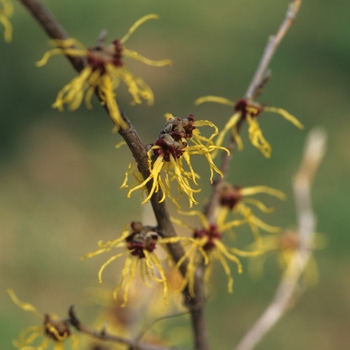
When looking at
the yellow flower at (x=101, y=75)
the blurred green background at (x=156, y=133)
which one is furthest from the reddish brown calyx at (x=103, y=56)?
the blurred green background at (x=156, y=133)

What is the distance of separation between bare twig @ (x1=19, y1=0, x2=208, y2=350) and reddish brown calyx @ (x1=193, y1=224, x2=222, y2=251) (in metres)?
0.04

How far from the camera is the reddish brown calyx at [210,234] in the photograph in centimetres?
68

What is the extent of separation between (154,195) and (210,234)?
0.49ft

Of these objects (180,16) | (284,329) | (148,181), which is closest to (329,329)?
(284,329)

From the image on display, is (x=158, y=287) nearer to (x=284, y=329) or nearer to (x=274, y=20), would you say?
(x=284, y=329)

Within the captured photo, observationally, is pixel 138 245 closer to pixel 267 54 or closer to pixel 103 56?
pixel 103 56

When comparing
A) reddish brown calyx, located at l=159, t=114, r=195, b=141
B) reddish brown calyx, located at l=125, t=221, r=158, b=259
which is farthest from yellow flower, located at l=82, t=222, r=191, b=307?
reddish brown calyx, located at l=159, t=114, r=195, b=141

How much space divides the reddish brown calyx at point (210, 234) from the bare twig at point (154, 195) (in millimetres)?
38

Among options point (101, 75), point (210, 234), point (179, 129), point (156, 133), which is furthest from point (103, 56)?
point (156, 133)

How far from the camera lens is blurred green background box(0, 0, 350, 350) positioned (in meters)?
2.34

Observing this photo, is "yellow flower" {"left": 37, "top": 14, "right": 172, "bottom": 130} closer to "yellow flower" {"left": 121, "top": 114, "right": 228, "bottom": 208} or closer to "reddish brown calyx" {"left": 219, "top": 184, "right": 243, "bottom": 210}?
"yellow flower" {"left": 121, "top": 114, "right": 228, "bottom": 208}

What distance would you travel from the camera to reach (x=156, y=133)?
2.95 metres

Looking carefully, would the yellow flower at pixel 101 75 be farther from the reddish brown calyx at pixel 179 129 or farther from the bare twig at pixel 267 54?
the bare twig at pixel 267 54

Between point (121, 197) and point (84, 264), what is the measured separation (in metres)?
0.42
